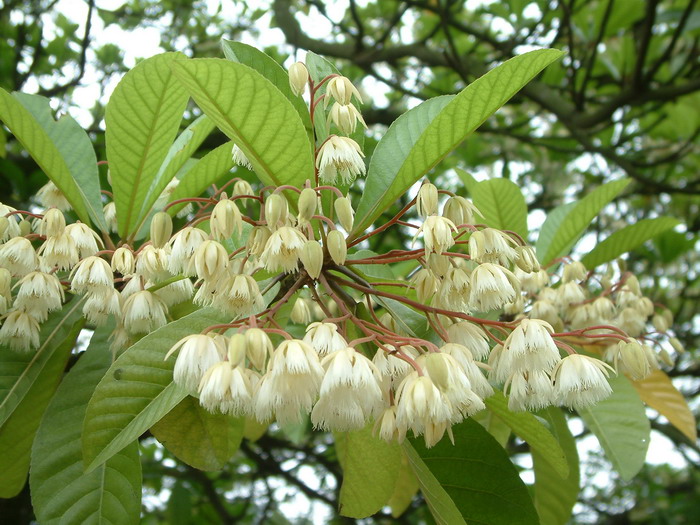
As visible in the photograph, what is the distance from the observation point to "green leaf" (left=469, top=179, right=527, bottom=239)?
2072mm

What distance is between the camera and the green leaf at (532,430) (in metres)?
1.38

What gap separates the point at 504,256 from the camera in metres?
1.37

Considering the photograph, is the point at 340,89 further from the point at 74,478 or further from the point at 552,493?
the point at 552,493

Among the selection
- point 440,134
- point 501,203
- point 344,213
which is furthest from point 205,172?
point 501,203

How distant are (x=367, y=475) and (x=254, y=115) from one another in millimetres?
843

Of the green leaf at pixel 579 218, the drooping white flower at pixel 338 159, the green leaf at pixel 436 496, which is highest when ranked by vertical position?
the green leaf at pixel 579 218

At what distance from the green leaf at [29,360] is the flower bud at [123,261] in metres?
0.26

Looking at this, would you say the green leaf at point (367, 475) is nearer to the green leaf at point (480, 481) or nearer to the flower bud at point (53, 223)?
the green leaf at point (480, 481)

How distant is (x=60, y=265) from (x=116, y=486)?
495 millimetres

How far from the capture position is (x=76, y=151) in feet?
6.00

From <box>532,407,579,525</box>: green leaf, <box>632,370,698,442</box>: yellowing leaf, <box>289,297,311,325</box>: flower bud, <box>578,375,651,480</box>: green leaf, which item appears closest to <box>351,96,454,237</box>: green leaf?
<box>289,297,311,325</box>: flower bud

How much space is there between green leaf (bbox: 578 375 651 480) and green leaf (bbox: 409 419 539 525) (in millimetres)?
415

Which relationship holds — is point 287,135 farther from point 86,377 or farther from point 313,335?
point 86,377

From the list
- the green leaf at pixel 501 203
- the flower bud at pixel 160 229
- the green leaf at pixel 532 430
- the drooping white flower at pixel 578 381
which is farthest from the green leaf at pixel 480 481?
the green leaf at pixel 501 203
